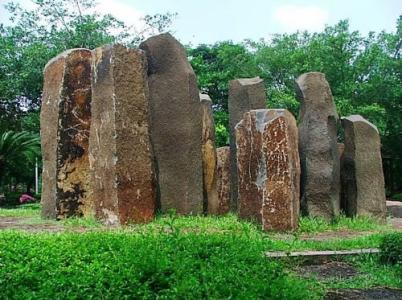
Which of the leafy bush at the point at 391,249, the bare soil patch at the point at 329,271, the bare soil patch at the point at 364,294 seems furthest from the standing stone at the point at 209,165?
the bare soil patch at the point at 364,294

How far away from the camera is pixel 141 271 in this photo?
→ 4688 millimetres

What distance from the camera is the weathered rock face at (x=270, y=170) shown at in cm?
820

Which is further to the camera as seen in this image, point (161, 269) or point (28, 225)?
point (28, 225)

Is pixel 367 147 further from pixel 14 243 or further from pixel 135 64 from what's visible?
pixel 14 243

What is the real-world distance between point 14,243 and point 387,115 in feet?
64.1

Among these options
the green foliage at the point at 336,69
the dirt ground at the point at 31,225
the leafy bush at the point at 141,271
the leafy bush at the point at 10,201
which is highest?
the green foliage at the point at 336,69

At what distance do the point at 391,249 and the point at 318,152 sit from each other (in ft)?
11.6

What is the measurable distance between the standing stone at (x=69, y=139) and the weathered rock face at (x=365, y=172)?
4337mm

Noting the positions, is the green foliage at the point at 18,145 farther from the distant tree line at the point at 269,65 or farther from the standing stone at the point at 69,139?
the standing stone at the point at 69,139

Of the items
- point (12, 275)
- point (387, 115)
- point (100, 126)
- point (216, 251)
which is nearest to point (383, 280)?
point (216, 251)

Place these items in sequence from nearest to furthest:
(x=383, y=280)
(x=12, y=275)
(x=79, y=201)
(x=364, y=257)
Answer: (x=12, y=275) < (x=383, y=280) < (x=364, y=257) < (x=79, y=201)

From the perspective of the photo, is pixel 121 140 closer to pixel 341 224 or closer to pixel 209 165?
pixel 209 165

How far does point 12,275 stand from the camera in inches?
180

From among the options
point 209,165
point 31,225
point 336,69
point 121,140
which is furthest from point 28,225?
point 336,69
